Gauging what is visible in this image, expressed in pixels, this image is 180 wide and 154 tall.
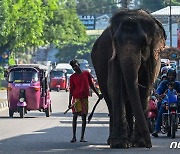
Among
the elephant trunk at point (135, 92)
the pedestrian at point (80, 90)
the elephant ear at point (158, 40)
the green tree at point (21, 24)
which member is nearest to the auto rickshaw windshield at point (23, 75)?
the pedestrian at point (80, 90)

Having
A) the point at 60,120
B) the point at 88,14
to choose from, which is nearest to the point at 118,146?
the point at 60,120

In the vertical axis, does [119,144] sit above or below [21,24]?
below

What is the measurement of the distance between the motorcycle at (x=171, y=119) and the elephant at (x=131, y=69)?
2.77 m

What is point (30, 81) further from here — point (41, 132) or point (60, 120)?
point (41, 132)

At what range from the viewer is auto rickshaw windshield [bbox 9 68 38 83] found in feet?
115

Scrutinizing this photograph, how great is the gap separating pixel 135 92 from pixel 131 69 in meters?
0.45

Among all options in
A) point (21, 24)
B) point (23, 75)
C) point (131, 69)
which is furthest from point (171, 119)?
point (21, 24)

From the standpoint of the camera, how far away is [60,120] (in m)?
32.8

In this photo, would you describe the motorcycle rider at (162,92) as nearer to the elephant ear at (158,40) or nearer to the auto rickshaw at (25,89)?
the elephant ear at (158,40)

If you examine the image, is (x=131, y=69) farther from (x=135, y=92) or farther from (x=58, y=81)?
(x=58, y=81)

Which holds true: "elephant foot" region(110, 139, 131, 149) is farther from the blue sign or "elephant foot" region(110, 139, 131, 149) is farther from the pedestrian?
the blue sign

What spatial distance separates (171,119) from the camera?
907 inches

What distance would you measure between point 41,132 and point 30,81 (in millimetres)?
9633

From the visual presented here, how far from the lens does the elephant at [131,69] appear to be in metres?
18.5
